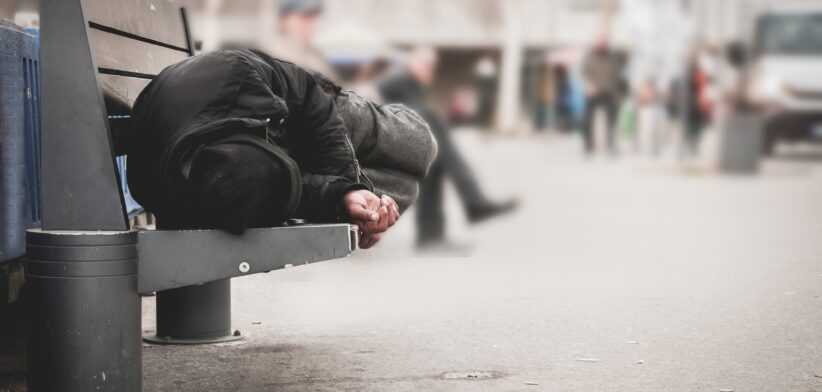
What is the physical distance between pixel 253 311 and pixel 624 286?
214 cm

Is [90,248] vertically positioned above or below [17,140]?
below

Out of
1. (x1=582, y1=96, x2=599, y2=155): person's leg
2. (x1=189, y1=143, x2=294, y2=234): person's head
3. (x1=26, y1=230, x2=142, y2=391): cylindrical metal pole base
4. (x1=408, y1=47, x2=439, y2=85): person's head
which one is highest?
(x1=408, y1=47, x2=439, y2=85): person's head

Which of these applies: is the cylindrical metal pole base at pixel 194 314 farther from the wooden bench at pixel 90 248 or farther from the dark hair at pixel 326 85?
the wooden bench at pixel 90 248

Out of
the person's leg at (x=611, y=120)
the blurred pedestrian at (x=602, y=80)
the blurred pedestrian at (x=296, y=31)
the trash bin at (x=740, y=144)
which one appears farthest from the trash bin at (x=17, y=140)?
the person's leg at (x=611, y=120)

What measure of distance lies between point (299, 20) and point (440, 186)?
1857mm

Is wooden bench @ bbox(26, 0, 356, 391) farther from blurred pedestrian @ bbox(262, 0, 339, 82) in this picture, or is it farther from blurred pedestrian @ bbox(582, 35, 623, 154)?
blurred pedestrian @ bbox(582, 35, 623, 154)

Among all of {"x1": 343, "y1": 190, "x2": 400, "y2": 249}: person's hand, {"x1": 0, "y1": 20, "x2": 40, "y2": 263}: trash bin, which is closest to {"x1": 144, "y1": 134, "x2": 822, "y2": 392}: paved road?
{"x1": 0, "y1": 20, "x2": 40, "y2": 263}: trash bin

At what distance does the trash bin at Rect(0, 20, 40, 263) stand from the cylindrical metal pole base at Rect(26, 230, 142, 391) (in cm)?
73

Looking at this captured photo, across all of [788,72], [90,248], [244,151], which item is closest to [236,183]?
[244,151]

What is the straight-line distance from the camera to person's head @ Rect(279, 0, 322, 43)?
910cm

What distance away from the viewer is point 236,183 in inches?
151

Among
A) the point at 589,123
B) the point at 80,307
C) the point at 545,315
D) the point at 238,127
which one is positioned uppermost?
the point at 238,127

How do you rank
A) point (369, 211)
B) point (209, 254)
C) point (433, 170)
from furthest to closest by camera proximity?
1. point (433, 170)
2. point (369, 211)
3. point (209, 254)

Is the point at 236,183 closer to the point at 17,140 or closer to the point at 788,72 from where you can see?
the point at 17,140
